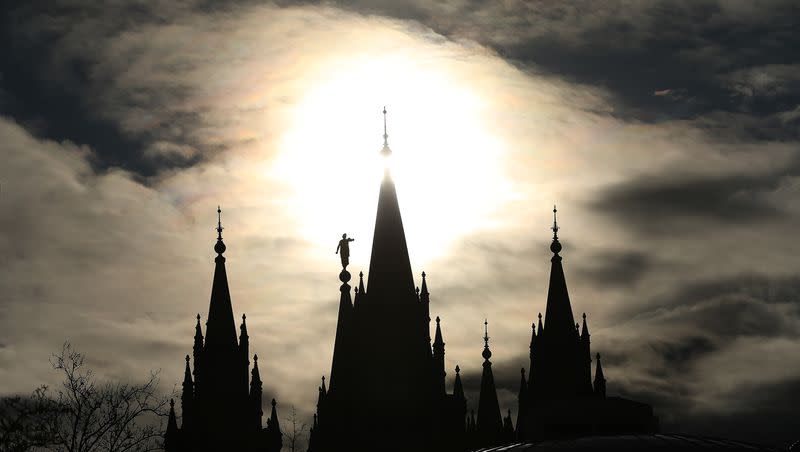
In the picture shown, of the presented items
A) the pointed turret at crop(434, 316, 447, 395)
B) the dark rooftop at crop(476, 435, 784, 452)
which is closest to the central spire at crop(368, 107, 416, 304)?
the pointed turret at crop(434, 316, 447, 395)

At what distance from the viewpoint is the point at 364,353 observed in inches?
3391

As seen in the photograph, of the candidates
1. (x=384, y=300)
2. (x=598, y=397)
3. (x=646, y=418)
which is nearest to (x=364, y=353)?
(x=384, y=300)

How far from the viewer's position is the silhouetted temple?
88.0 meters

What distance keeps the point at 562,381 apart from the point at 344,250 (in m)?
13.2

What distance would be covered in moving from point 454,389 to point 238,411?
12.5 m

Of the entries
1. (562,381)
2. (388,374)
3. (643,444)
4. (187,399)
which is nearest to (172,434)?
(187,399)

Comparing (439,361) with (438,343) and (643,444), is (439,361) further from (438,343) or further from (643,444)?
(643,444)

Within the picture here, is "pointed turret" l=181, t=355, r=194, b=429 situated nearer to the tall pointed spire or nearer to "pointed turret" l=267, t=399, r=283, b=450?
"pointed turret" l=267, t=399, r=283, b=450

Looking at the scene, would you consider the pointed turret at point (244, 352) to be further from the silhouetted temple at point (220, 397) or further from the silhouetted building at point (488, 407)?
the silhouetted building at point (488, 407)

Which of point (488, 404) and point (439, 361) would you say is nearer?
point (439, 361)

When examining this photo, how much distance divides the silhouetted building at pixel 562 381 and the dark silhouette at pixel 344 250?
11177 mm

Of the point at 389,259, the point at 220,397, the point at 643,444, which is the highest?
the point at 389,259

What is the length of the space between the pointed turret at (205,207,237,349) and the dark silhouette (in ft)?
20.0

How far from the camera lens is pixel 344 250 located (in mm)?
91938
